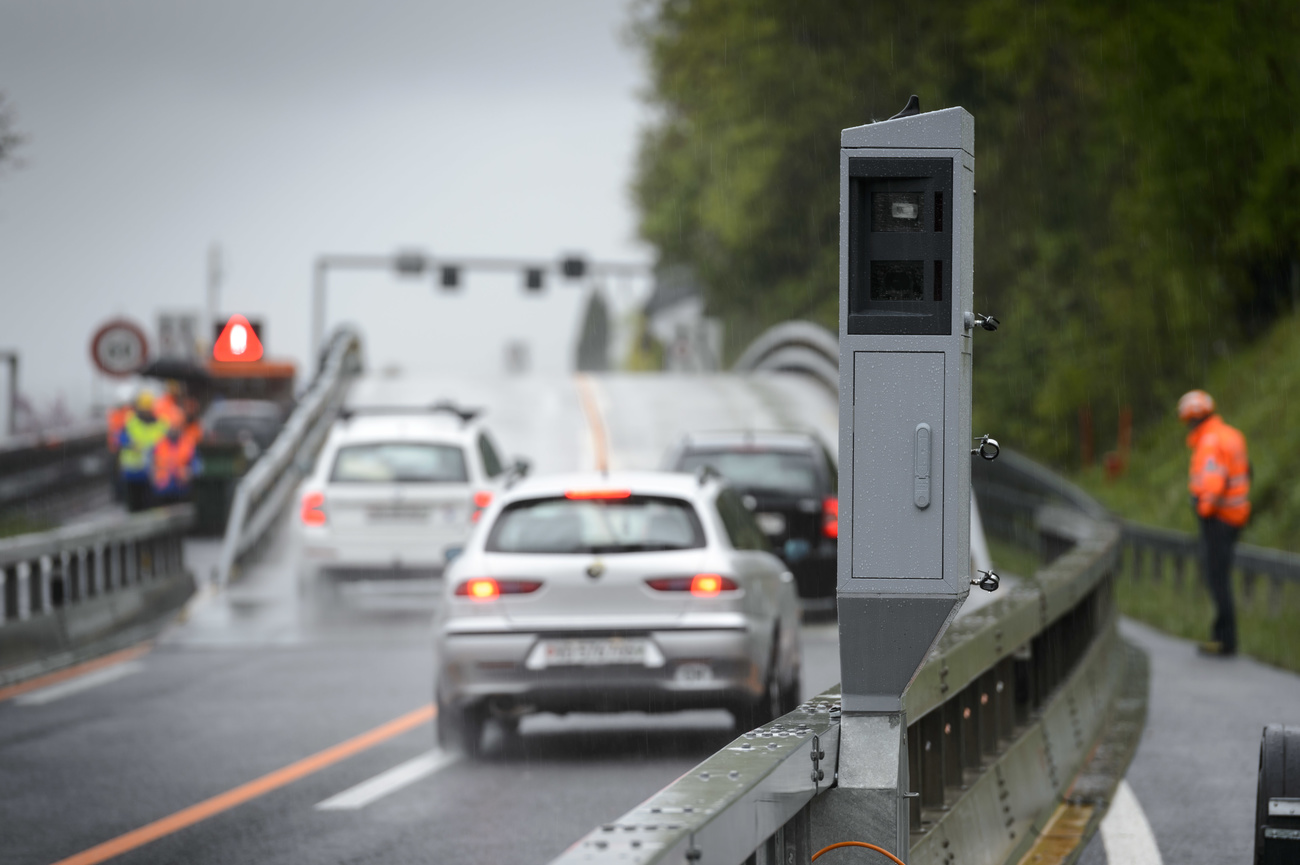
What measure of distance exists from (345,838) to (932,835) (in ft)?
9.99

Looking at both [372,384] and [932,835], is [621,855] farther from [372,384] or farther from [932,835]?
[372,384]

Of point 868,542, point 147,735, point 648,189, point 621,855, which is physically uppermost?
point 648,189

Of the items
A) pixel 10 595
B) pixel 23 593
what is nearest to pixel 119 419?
pixel 23 593

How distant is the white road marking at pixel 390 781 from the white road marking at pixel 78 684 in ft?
12.2

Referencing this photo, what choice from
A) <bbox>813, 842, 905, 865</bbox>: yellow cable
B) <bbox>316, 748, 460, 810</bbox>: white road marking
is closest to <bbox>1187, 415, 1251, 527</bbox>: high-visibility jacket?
<bbox>316, 748, 460, 810</bbox>: white road marking

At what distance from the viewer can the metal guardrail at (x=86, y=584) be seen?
15484 millimetres

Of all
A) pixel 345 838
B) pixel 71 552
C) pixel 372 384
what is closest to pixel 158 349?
pixel 372 384

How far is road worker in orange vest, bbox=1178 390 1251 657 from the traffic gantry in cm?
1128

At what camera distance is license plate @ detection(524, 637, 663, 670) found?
34.7ft

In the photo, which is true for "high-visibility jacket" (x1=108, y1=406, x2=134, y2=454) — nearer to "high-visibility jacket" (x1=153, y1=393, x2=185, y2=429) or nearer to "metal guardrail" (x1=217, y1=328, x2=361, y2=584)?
"high-visibility jacket" (x1=153, y1=393, x2=185, y2=429)

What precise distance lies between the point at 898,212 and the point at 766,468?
13.4 metres

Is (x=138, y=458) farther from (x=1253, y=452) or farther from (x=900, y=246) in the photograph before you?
(x=900, y=246)

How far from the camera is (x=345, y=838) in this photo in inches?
341

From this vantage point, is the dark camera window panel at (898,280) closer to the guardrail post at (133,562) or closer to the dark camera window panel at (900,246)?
the dark camera window panel at (900,246)
